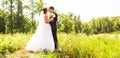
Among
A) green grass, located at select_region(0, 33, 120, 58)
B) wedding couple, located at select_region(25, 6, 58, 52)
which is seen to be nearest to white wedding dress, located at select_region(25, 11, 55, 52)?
wedding couple, located at select_region(25, 6, 58, 52)

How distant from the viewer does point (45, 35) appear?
378 inches

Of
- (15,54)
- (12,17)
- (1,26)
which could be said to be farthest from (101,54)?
(1,26)

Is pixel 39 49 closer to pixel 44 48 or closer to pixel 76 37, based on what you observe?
pixel 44 48

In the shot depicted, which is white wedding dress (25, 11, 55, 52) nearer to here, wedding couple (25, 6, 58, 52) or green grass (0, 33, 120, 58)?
wedding couple (25, 6, 58, 52)

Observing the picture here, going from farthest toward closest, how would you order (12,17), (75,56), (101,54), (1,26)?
(1,26), (12,17), (75,56), (101,54)

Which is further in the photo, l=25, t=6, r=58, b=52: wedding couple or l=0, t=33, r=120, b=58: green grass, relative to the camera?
l=25, t=6, r=58, b=52: wedding couple

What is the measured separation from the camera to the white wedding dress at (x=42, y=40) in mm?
9492

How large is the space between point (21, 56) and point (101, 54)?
2.24m

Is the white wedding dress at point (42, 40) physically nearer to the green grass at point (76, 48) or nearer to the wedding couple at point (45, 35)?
the wedding couple at point (45, 35)

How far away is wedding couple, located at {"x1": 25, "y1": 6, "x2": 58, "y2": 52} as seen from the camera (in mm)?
9500

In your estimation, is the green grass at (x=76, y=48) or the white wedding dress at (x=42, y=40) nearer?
the green grass at (x=76, y=48)

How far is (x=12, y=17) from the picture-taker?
120 feet

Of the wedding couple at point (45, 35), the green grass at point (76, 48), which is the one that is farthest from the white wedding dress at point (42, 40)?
the green grass at point (76, 48)

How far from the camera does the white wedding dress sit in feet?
31.1
